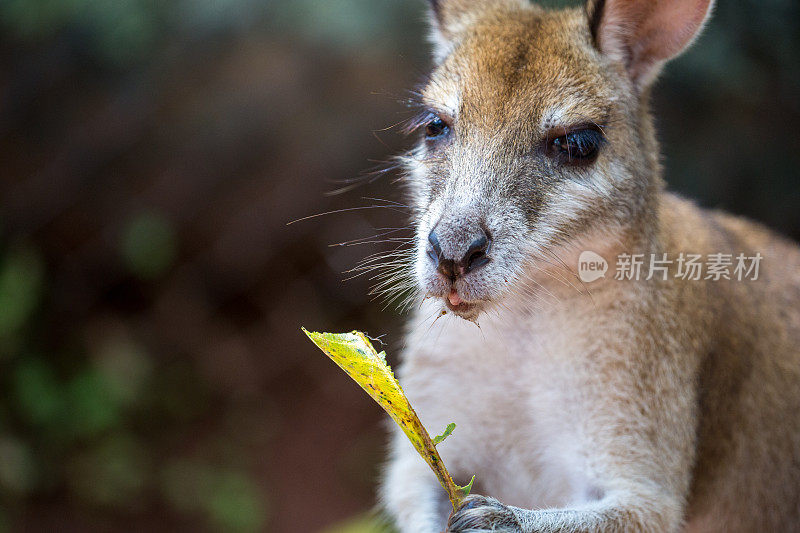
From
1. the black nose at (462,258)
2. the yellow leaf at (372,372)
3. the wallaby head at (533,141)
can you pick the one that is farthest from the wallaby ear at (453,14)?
the yellow leaf at (372,372)

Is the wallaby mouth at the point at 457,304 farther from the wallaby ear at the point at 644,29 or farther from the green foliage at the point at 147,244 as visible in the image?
the green foliage at the point at 147,244

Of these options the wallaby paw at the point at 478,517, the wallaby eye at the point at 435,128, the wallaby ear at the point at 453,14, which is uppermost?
the wallaby ear at the point at 453,14

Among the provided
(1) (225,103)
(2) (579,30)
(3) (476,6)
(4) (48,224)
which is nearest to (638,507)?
(2) (579,30)

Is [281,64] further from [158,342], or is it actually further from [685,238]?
[685,238]

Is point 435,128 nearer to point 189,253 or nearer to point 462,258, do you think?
point 462,258

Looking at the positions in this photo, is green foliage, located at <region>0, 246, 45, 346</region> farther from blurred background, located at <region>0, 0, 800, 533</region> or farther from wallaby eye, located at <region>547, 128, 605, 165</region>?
wallaby eye, located at <region>547, 128, 605, 165</region>

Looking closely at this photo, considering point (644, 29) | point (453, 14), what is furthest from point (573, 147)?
point (453, 14)
